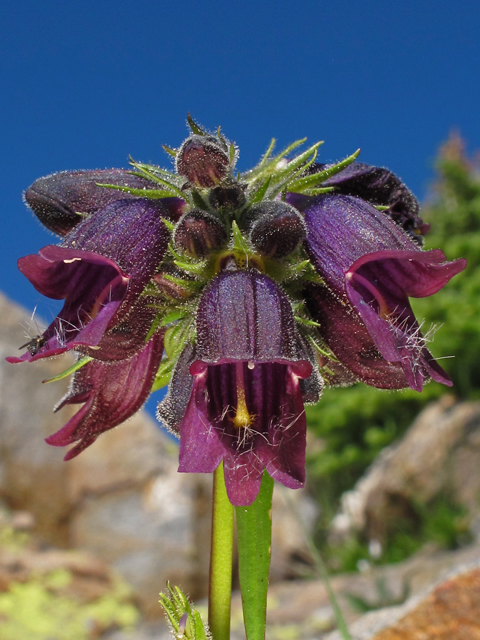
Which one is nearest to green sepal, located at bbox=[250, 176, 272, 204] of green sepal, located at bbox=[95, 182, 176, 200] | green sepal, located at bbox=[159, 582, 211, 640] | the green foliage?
green sepal, located at bbox=[95, 182, 176, 200]

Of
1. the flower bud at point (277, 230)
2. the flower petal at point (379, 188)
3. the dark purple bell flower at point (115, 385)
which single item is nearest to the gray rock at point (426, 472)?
the flower petal at point (379, 188)

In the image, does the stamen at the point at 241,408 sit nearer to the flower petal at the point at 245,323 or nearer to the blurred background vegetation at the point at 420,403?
the flower petal at the point at 245,323

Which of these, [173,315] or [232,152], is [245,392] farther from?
[232,152]

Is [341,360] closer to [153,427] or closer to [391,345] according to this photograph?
[391,345]

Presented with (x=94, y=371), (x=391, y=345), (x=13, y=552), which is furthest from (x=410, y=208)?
(x=13, y=552)

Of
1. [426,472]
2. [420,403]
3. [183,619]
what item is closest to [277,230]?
[183,619]

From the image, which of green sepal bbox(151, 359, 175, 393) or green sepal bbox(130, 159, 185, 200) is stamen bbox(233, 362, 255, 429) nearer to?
green sepal bbox(151, 359, 175, 393)

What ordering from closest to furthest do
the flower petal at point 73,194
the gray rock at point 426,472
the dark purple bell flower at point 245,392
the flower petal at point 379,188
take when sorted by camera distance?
the dark purple bell flower at point 245,392 < the flower petal at point 73,194 < the flower petal at point 379,188 < the gray rock at point 426,472
